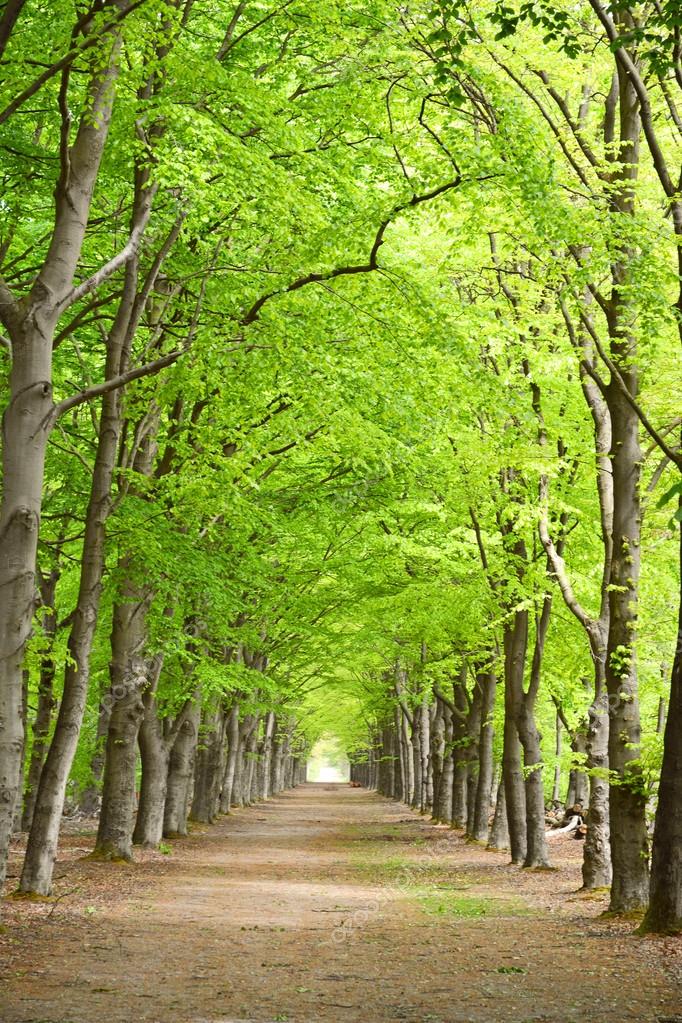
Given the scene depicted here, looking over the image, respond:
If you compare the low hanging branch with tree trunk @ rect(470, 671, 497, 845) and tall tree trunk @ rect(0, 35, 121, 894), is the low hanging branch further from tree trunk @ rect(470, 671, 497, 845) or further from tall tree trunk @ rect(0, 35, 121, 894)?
tree trunk @ rect(470, 671, 497, 845)

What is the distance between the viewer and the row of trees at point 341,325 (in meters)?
10.9

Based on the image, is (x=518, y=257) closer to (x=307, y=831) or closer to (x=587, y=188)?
(x=587, y=188)

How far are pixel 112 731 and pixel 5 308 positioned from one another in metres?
10.3

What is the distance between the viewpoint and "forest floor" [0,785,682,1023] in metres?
7.58

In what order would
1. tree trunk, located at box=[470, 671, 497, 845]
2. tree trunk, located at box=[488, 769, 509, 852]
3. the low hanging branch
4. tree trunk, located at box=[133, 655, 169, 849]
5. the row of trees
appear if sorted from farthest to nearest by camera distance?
tree trunk, located at box=[470, 671, 497, 845] → tree trunk, located at box=[488, 769, 509, 852] → tree trunk, located at box=[133, 655, 169, 849] → the low hanging branch → the row of trees

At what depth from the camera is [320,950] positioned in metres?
10.5

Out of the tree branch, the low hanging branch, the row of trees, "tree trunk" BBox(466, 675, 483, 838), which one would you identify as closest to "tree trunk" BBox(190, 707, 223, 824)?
"tree trunk" BBox(466, 675, 483, 838)

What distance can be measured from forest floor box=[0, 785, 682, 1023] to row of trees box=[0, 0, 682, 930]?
4.02ft

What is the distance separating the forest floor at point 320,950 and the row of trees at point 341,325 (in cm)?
122

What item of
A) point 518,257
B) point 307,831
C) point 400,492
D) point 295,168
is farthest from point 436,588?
point 307,831

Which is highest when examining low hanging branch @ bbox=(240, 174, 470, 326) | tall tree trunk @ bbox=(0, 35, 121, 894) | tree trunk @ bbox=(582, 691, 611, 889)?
low hanging branch @ bbox=(240, 174, 470, 326)

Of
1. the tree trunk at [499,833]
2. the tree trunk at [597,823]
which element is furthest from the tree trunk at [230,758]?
the tree trunk at [597,823]

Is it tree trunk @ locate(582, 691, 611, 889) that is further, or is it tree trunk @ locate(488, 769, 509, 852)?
tree trunk @ locate(488, 769, 509, 852)

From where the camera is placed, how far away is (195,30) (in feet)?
52.7
